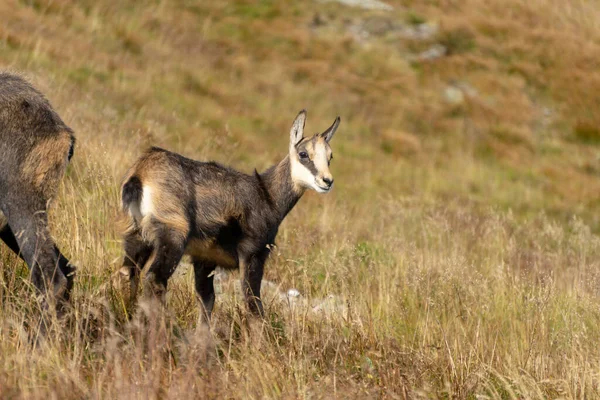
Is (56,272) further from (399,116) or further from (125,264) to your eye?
(399,116)

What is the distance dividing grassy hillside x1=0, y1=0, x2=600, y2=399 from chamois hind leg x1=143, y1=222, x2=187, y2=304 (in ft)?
0.63

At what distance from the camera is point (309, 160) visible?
7379 millimetres

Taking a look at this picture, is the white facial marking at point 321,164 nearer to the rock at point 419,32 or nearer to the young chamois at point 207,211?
the young chamois at point 207,211

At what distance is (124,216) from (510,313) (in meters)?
3.36

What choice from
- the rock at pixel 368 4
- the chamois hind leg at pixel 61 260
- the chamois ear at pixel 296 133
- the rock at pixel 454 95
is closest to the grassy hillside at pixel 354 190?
the rock at pixel 454 95

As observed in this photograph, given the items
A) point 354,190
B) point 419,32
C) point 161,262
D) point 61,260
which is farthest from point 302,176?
point 419,32

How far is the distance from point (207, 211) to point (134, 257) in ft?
2.10

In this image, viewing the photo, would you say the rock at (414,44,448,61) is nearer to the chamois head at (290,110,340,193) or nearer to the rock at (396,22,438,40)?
the rock at (396,22,438,40)

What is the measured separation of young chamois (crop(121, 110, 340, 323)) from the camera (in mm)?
5664

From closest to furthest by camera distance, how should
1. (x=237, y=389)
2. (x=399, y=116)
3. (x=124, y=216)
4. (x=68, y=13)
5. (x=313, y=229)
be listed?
(x=237, y=389) → (x=124, y=216) → (x=313, y=229) → (x=68, y=13) → (x=399, y=116)

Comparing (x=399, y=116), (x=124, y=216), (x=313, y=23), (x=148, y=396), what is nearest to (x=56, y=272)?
(x=124, y=216)

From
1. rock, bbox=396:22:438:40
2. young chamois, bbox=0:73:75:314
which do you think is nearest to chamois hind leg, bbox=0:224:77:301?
young chamois, bbox=0:73:75:314

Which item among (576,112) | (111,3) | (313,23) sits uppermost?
(111,3)

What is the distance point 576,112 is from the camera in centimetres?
2483
